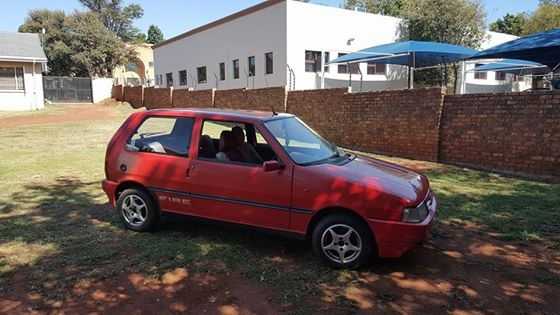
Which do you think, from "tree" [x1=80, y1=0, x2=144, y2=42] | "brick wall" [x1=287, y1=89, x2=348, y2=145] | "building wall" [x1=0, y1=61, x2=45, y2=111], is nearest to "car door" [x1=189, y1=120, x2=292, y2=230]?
"brick wall" [x1=287, y1=89, x2=348, y2=145]

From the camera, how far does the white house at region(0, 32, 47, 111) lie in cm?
2794

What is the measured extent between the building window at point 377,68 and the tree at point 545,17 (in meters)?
15.7

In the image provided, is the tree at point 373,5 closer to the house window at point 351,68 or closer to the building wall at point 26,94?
the house window at point 351,68

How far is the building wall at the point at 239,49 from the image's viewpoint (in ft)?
72.9

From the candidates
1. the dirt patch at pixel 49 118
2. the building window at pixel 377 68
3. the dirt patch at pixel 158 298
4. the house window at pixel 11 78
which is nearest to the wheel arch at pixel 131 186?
the dirt patch at pixel 158 298

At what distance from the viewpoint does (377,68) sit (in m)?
25.2

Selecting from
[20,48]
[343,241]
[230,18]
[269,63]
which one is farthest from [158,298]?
[20,48]

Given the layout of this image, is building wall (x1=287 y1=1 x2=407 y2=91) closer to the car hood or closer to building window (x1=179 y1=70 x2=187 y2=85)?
building window (x1=179 y1=70 x2=187 y2=85)

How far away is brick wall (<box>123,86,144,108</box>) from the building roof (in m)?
5.73

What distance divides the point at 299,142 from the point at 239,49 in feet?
69.7

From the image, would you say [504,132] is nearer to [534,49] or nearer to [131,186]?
[534,49]

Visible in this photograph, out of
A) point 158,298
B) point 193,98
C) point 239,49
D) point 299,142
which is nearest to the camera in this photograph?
point 158,298

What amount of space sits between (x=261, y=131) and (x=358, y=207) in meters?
1.37

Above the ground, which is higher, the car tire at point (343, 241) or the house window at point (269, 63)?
the house window at point (269, 63)
